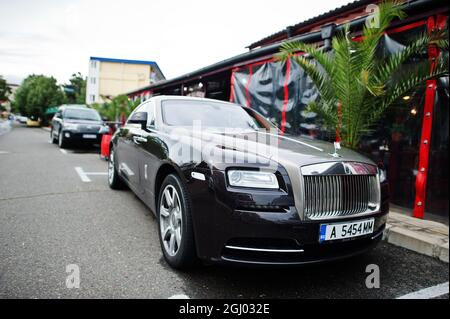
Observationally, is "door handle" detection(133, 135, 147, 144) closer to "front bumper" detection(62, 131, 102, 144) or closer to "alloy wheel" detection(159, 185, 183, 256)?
"alloy wheel" detection(159, 185, 183, 256)

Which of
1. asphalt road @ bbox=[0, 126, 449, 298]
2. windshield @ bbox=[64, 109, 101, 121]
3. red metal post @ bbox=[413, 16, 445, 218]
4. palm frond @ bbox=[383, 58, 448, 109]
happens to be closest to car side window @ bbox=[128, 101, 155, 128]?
asphalt road @ bbox=[0, 126, 449, 298]

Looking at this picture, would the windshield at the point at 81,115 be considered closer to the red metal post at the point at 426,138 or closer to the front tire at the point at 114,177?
the front tire at the point at 114,177

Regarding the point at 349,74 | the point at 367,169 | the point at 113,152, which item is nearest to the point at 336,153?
the point at 367,169

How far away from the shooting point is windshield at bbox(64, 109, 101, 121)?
12.0 meters

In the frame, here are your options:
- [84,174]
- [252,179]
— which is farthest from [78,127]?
[252,179]

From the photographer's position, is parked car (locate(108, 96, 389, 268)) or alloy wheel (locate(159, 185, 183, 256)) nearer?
parked car (locate(108, 96, 389, 268))

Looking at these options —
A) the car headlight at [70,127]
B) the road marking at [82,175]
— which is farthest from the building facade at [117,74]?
the road marking at [82,175]

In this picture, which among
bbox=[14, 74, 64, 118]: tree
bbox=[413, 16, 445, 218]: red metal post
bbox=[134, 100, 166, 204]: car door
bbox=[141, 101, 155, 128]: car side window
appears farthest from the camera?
bbox=[14, 74, 64, 118]: tree

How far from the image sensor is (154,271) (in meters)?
2.60

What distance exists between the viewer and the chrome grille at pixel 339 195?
7.18 ft

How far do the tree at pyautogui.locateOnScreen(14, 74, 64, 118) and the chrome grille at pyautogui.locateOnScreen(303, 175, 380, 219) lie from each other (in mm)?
43023
